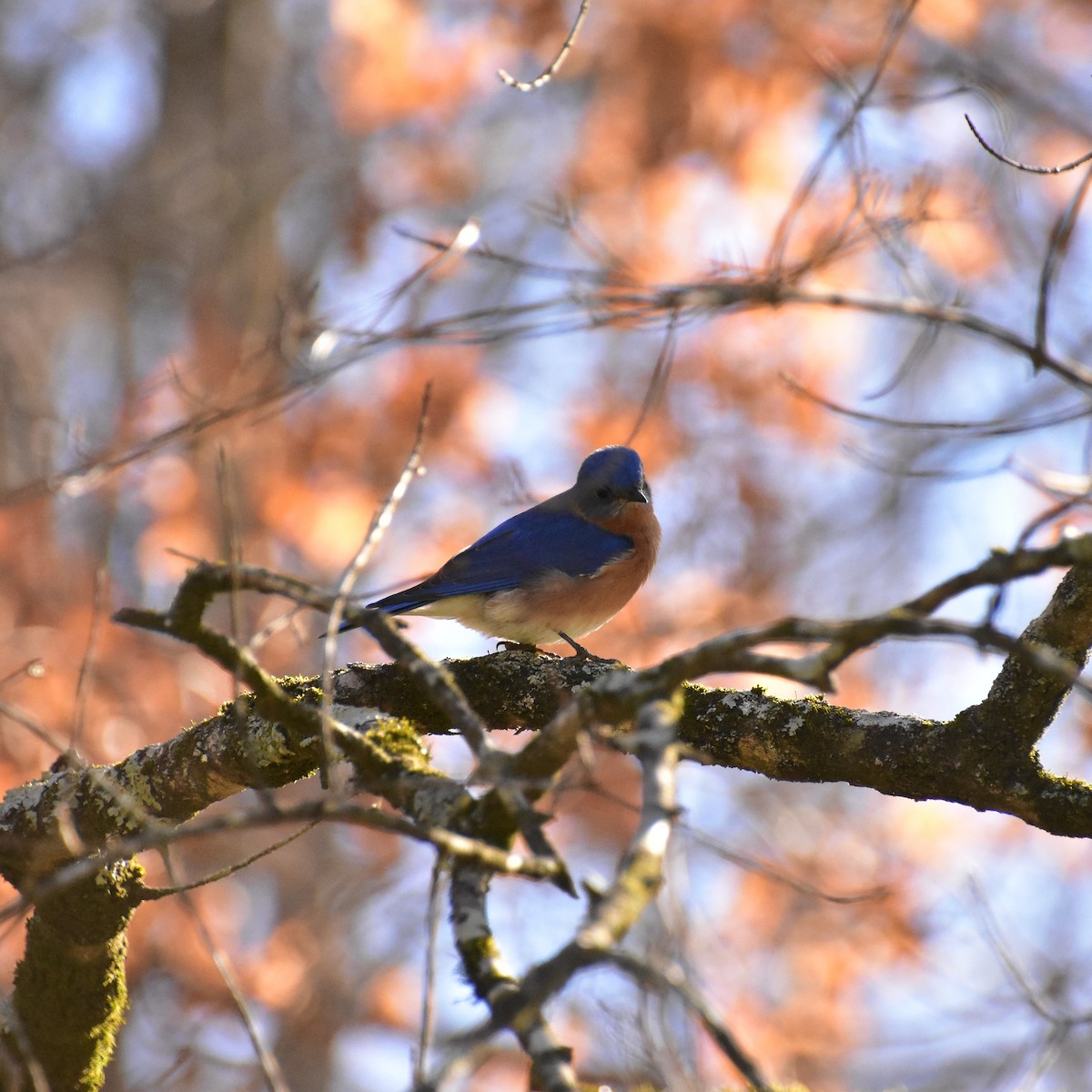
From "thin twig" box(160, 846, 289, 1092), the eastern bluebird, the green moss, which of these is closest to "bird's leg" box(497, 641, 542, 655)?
the eastern bluebird

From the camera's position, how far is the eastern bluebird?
16.6ft

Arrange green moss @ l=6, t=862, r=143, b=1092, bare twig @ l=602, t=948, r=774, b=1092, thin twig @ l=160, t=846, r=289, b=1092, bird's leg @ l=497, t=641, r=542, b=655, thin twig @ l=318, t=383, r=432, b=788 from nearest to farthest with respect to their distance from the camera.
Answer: bare twig @ l=602, t=948, r=774, b=1092
thin twig @ l=160, t=846, r=289, b=1092
thin twig @ l=318, t=383, r=432, b=788
green moss @ l=6, t=862, r=143, b=1092
bird's leg @ l=497, t=641, r=542, b=655

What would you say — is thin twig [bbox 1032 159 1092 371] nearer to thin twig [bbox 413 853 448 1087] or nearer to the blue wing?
thin twig [bbox 413 853 448 1087]

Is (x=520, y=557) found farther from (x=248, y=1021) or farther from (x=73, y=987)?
(x=248, y=1021)

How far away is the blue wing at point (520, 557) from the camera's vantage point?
199 inches

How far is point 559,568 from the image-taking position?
16.9 feet

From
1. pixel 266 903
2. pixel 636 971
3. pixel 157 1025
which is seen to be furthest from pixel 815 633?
pixel 266 903

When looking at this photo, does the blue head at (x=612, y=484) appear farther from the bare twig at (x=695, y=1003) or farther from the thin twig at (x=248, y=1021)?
the bare twig at (x=695, y=1003)

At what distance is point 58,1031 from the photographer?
10.6 ft

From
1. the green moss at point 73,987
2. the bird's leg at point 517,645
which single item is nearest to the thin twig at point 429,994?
the green moss at point 73,987

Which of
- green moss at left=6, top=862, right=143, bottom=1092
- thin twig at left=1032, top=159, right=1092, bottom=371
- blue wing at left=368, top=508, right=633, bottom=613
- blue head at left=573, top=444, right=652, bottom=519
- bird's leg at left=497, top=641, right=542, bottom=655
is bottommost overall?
A: green moss at left=6, top=862, right=143, bottom=1092

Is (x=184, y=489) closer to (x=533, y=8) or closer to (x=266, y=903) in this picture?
(x=266, y=903)

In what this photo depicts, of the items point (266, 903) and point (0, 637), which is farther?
point (266, 903)

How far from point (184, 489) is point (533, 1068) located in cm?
616
